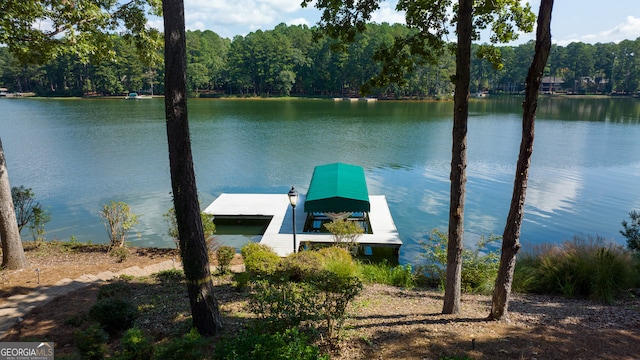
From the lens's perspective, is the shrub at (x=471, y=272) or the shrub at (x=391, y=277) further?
the shrub at (x=391, y=277)

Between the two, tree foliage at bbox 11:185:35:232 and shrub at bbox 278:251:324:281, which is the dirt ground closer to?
shrub at bbox 278:251:324:281

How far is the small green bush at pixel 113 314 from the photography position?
5191mm

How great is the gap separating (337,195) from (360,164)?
1168cm

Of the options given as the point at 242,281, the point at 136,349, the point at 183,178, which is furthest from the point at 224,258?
the point at 136,349

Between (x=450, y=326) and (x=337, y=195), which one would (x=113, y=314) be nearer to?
(x=450, y=326)

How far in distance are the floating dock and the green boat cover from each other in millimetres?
973

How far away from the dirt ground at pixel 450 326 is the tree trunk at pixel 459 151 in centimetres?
53

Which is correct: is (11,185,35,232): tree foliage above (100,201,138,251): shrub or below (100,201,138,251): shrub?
above

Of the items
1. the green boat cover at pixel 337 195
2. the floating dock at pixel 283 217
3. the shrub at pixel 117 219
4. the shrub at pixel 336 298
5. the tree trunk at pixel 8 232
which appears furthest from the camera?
the green boat cover at pixel 337 195

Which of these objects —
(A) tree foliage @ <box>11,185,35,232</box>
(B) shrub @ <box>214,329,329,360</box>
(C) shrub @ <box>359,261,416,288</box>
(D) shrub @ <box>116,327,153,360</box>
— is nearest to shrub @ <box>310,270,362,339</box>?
(B) shrub @ <box>214,329,329,360</box>

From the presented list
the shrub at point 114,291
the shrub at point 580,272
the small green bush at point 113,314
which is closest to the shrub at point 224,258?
the shrub at point 114,291

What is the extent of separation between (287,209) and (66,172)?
48.2 ft

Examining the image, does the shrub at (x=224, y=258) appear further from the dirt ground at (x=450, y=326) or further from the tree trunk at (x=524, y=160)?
the tree trunk at (x=524, y=160)

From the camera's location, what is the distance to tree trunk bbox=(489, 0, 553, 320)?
453 cm
